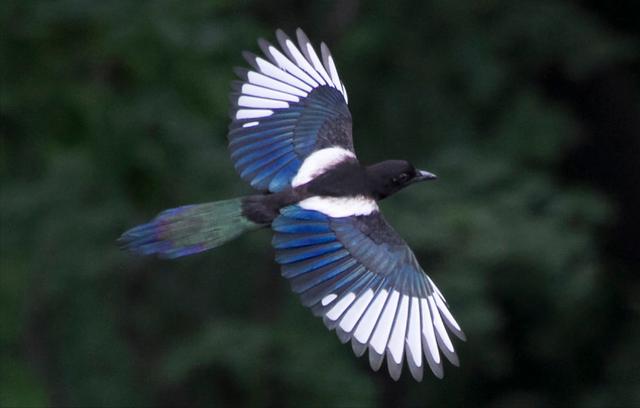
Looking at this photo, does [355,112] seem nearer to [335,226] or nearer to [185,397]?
[185,397]

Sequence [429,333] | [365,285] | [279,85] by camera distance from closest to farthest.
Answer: [429,333] → [365,285] → [279,85]

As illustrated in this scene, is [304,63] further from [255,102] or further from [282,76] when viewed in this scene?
[255,102]

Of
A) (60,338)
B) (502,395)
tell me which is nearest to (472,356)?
(502,395)

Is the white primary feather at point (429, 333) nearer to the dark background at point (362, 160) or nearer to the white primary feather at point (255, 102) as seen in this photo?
the white primary feather at point (255, 102)

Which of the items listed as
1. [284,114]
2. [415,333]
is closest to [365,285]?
[415,333]

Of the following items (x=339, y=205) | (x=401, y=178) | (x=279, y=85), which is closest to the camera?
(x=339, y=205)

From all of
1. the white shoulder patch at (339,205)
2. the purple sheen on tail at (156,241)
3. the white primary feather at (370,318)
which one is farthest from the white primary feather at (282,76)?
the white primary feather at (370,318)
